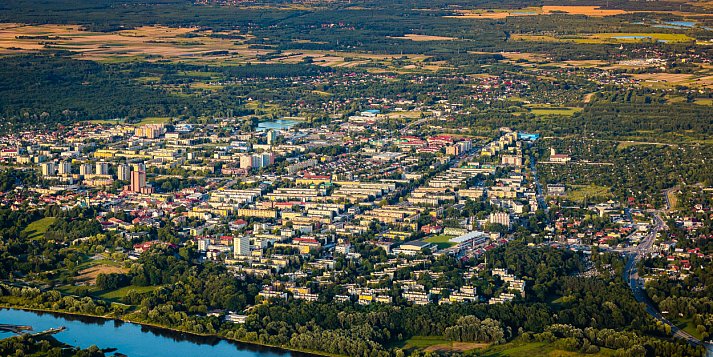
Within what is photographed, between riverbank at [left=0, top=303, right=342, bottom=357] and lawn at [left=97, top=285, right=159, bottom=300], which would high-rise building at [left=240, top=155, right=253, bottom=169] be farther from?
riverbank at [left=0, top=303, right=342, bottom=357]

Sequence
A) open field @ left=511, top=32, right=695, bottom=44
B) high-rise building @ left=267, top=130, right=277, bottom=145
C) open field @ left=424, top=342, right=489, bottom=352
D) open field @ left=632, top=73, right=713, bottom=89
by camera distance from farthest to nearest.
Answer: open field @ left=511, top=32, right=695, bottom=44 < open field @ left=632, top=73, right=713, bottom=89 < high-rise building @ left=267, top=130, right=277, bottom=145 < open field @ left=424, top=342, right=489, bottom=352

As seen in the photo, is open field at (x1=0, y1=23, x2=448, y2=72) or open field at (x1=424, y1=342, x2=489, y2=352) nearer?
open field at (x1=424, y1=342, x2=489, y2=352)

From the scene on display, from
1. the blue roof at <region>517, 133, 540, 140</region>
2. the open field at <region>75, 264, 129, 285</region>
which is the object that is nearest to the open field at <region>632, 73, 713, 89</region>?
the blue roof at <region>517, 133, 540, 140</region>

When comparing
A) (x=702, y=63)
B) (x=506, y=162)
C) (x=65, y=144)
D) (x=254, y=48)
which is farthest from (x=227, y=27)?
(x=506, y=162)

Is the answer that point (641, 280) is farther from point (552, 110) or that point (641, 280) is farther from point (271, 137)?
point (552, 110)

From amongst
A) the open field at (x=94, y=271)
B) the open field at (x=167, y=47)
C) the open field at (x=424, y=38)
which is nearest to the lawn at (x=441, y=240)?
the open field at (x=94, y=271)

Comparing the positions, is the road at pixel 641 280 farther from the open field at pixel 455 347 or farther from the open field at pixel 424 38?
the open field at pixel 424 38

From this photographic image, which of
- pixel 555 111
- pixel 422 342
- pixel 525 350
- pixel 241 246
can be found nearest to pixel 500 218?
pixel 241 246
